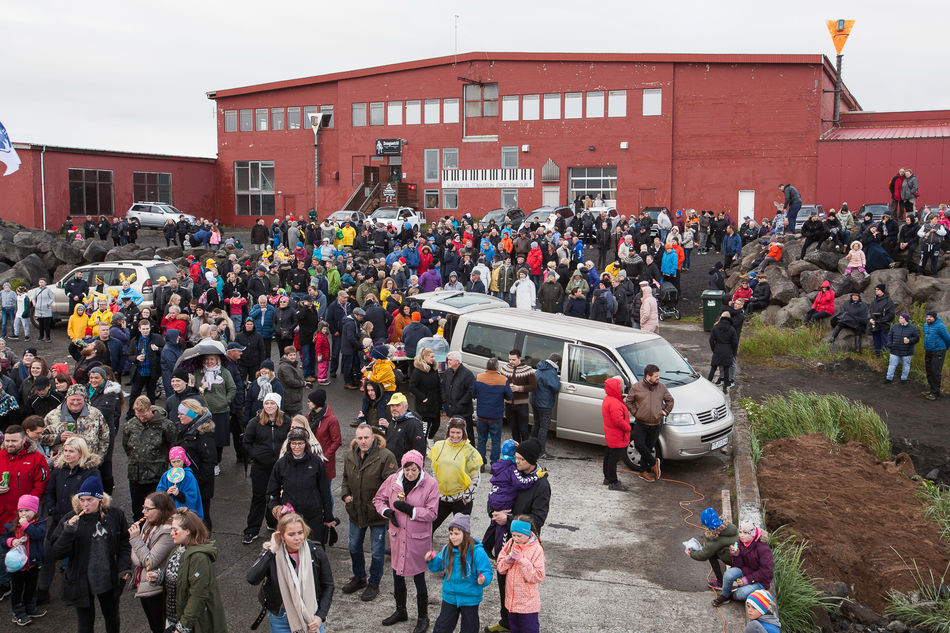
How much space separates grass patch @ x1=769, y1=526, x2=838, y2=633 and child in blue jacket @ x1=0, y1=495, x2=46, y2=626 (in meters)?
6.91

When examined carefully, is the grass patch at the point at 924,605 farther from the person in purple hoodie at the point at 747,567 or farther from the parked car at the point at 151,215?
the parked car at the point at 151,215

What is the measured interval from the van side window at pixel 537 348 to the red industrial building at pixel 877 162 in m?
29.6

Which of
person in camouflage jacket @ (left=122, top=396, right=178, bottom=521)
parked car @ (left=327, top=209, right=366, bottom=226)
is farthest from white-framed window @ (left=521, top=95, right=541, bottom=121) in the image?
person in camouflage jacket @ (left=122, top=396, right=178, bottom=521)

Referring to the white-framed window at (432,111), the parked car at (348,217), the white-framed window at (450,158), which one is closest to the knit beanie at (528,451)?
the parked car at (348,217)

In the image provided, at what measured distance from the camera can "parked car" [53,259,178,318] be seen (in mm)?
20141

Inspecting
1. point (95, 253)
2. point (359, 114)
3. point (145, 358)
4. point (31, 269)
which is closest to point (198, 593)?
point (145, 358)

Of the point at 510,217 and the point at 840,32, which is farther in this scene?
the point at 840,32

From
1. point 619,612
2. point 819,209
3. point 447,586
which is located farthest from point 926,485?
point 819,209

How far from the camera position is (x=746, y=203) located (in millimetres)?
39000

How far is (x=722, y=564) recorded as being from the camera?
845 cm

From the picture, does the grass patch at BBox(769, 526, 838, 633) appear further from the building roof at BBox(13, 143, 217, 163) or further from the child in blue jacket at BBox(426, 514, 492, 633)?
the building roof at BBox(13, 143, 217, 163)

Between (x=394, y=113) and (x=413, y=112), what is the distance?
4.05 feet

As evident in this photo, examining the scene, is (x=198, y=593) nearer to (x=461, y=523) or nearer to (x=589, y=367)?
(x=461, y=523)

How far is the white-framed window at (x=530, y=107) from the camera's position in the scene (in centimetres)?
4206
